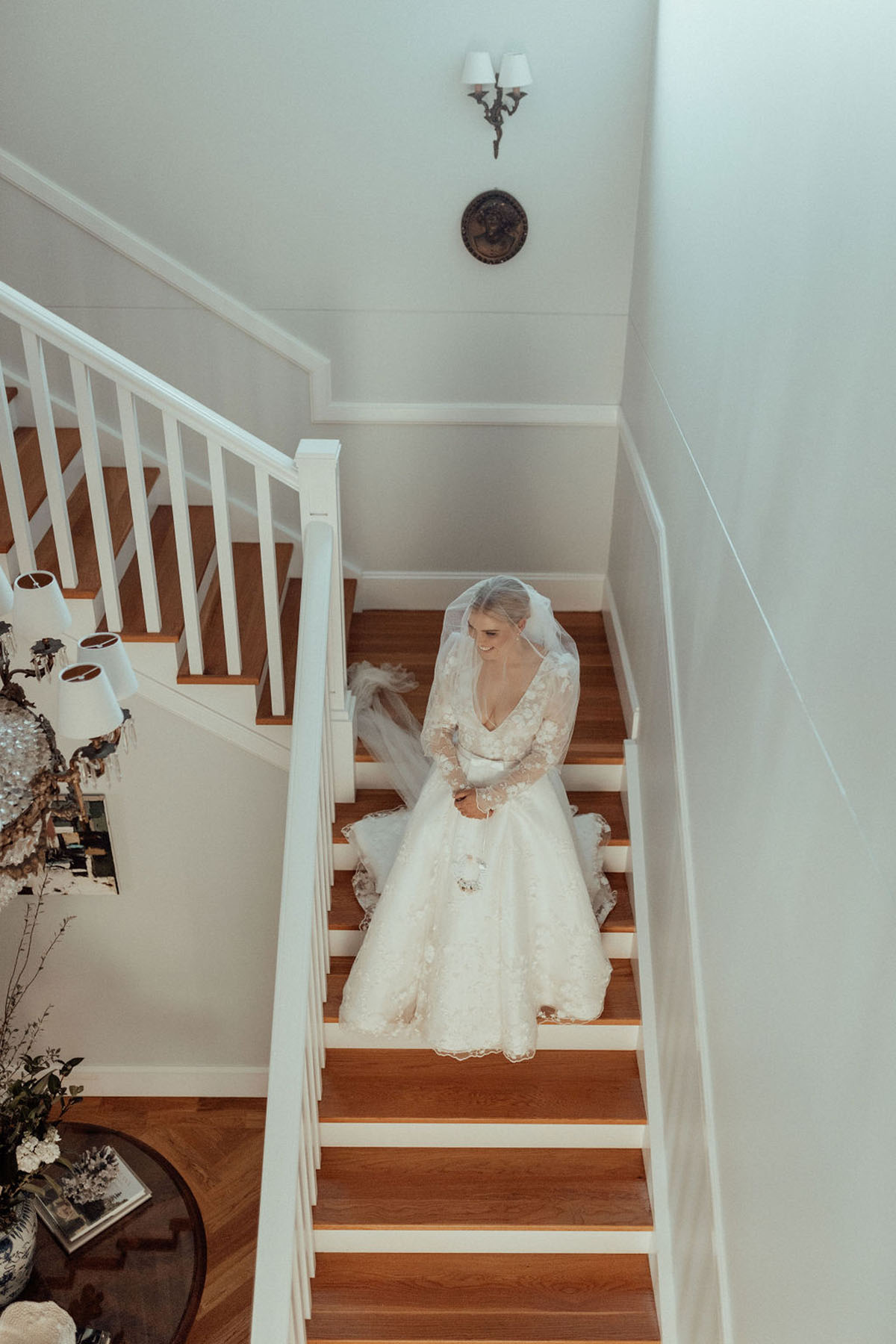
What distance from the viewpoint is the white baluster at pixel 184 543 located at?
3234 mm

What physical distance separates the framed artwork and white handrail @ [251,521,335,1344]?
44.5 inches

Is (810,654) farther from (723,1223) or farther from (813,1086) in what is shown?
(723,1223)

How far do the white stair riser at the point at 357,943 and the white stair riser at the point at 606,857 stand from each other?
272mm

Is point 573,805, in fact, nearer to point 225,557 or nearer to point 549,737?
point 549,737

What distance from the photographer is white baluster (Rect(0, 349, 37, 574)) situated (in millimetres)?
3195

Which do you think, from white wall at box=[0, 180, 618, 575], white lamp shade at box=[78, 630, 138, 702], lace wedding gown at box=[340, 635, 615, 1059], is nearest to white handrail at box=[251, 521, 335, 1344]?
lace wedding gown at box=[340, 635, 615, 1059]

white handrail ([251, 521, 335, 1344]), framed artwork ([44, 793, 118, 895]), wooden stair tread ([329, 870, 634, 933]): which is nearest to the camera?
white handrail ([251, 521, 335, 1344])

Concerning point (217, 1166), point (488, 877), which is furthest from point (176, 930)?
point (488, 877)

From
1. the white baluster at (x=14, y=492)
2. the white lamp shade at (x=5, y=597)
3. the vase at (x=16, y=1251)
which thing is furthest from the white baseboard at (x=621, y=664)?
the vase at (x=16, y=1251)

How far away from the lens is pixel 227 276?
4199mm

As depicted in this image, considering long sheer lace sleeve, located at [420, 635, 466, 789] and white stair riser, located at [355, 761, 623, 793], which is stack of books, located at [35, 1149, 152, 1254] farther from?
long sheer lace sleeve, located at [420, 635, 466, 789]

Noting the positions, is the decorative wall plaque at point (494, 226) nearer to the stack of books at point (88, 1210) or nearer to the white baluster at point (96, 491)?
the white baluster at point (96, 491)

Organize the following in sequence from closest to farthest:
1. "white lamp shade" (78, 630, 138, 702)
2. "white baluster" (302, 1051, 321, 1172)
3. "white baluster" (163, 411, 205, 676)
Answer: "white lamp shade" (78, 630, 138, 702), "white baluster" (302, 1051, 321, 1172), "white baluster" (163, 411, 205, 676)

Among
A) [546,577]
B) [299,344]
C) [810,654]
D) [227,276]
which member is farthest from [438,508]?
[810,654]
